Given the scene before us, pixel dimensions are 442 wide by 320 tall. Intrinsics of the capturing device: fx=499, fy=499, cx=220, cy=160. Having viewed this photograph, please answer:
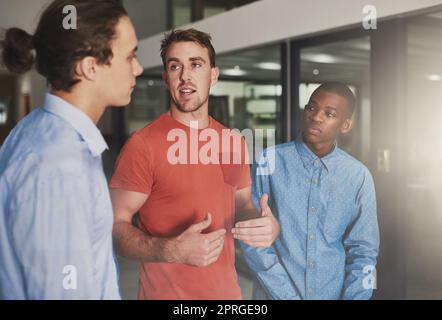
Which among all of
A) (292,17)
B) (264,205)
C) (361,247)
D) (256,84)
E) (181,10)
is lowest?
(361,247)

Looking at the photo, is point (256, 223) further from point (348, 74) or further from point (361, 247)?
point (348, 74)

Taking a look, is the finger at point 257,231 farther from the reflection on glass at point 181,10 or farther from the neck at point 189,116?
the reflection on glass at point 181,10

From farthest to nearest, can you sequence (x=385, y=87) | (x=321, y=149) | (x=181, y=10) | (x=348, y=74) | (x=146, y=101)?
1. (x=181, y=10)
2. (x=146, y=101)
3. (x=385, y=87)
4. (x=348, y=74)
5. (x=321, y=149)

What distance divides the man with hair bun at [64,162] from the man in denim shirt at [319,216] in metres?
0.46

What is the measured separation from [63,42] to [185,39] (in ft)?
1.03

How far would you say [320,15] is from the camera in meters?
2.35

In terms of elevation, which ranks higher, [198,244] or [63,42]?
[63,42]

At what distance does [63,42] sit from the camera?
1.04 meters

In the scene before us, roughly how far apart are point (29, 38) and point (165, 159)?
0.41 metres

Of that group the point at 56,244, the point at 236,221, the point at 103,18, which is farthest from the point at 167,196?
the point at 103,18

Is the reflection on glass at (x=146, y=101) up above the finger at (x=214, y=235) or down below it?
above

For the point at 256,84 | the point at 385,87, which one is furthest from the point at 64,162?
the point at 256,84

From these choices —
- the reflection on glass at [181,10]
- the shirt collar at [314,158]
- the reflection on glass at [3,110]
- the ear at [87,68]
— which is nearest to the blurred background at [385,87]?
the reflection on glass at [3,110]

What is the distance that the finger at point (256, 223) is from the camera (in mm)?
1249
